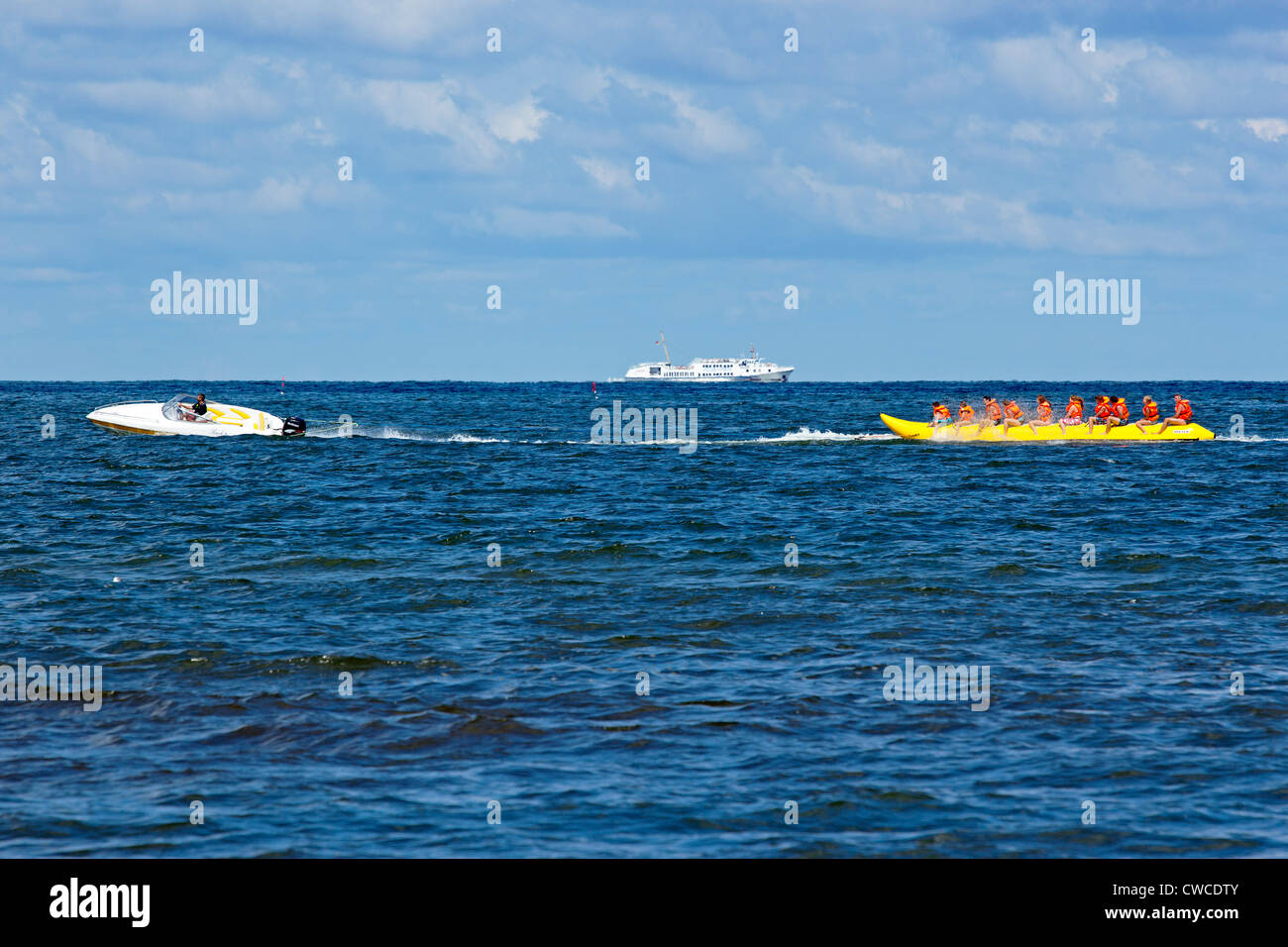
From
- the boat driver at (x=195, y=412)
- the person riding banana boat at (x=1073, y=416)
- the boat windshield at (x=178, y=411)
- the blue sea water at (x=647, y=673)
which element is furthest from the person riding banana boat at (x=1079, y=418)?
the boat windshield at (x=178, y=411)

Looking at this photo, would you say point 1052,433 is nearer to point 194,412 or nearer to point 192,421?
point 194,412

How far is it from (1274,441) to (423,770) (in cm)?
5354

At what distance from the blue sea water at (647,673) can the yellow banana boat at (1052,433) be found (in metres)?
17.4

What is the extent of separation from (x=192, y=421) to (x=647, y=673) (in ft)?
140

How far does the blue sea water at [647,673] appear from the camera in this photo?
30.6ft

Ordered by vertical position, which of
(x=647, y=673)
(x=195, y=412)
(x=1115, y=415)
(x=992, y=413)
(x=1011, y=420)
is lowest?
(x=647, y=673)

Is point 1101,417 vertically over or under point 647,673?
over

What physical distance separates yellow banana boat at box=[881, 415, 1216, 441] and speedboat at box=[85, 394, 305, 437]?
26162 mm

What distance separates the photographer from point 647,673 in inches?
546

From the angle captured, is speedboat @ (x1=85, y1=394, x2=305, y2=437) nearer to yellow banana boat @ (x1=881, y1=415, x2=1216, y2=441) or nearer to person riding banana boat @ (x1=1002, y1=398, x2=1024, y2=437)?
yellow banana boat @ (x1=881, y1=415, x2=1216, y2=441)

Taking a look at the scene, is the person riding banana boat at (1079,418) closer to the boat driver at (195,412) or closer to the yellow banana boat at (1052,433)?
the yellow banana boat at (1052,433)

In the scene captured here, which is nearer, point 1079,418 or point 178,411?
point 1079,418

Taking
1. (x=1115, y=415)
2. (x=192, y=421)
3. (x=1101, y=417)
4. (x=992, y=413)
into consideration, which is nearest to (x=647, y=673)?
(x=1101, y=417)
